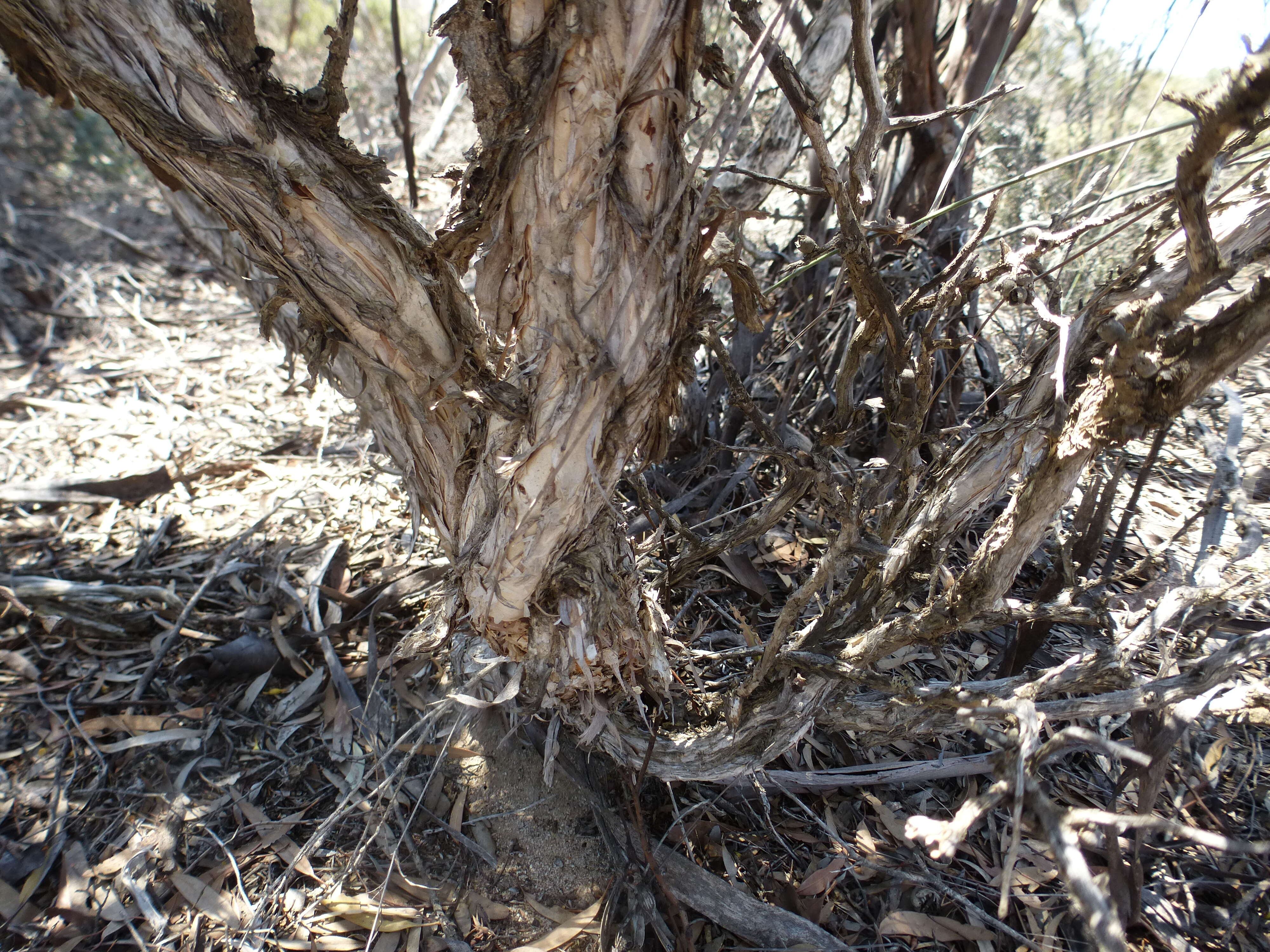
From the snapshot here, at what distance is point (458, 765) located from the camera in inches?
63.7

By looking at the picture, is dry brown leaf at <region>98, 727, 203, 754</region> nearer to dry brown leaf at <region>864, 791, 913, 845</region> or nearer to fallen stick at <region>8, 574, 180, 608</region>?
fallen stick at <region>8, 574, 180, 608</region>

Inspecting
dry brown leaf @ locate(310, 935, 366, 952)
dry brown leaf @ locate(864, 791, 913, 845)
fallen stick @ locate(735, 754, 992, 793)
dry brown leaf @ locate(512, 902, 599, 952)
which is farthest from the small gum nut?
dry brown leaf @ locate(310, 935, 366, 952)

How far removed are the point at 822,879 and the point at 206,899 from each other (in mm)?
1268

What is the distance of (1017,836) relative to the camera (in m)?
0.69

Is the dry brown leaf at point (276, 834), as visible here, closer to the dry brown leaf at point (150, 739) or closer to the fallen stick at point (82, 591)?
the dry brown leaf at point (150, 739)

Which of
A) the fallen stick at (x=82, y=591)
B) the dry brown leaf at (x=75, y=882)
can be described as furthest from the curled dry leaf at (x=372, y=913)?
the fallen stick at (x=82, y=591)

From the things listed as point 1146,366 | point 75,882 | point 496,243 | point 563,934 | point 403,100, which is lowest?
point 75,882

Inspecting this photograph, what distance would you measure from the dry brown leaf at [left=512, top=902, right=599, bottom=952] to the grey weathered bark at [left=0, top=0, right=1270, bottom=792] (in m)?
0.36

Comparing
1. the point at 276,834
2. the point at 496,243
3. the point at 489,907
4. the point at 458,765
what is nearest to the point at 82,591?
the point at 276,834

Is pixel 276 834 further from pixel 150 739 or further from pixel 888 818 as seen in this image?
pixel 888 818

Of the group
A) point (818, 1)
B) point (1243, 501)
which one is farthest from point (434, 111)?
point (1243, 501)

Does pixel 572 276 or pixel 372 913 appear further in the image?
pixel 372 913

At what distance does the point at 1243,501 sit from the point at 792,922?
1.11 m

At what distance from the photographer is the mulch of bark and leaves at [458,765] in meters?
1.37
